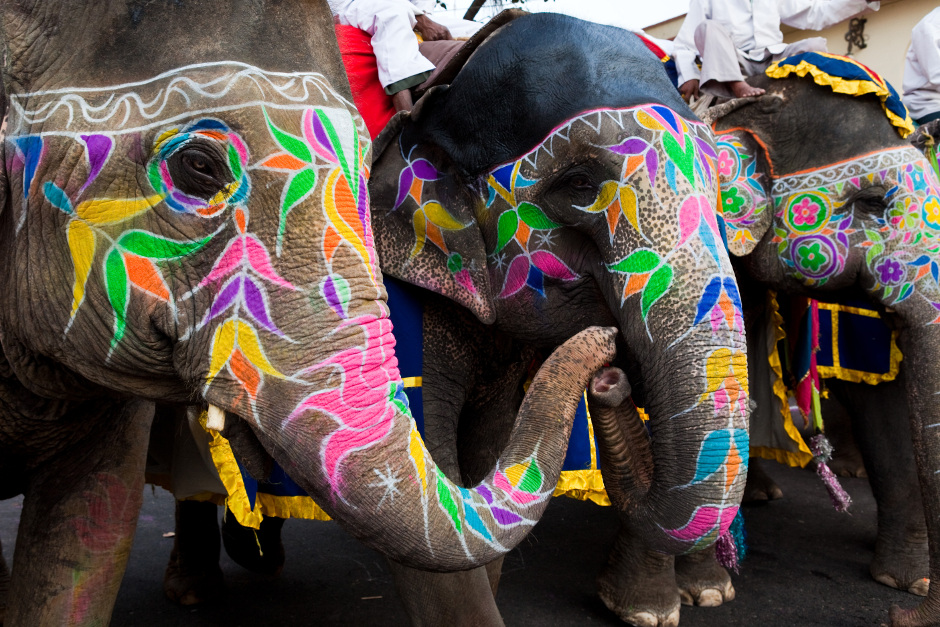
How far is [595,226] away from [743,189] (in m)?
1.33

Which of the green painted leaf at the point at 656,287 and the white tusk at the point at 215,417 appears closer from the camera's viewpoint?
the white tusk at the point at 215,417

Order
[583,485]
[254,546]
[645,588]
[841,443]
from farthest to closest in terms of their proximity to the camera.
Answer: [841,443], [254,546], [645,588], [583,485]

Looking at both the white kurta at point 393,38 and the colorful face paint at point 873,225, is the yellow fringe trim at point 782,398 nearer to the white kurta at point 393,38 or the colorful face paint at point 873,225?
Result: the colorful face paint at point 873,225

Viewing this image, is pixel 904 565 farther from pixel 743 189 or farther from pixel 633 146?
pixel 633 146

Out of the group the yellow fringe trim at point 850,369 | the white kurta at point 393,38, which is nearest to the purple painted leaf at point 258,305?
the white kurta at point 393,38

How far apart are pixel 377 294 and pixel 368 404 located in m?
0.16

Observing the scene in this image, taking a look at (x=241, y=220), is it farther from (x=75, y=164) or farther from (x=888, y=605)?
(x=888, y=605)

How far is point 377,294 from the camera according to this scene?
49.5 inches

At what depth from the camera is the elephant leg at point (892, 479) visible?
3.15 meters

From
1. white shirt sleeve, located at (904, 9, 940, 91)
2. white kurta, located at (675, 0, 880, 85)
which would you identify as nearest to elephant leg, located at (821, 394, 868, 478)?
white shirt sleeve, located at (904, 9, 940, 91)

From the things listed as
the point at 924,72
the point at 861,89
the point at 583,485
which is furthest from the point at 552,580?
the point at 924,72

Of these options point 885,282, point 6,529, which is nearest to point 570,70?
point 885,282

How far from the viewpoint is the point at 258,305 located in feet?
3.97

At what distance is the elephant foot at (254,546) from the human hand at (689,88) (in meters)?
2.02
